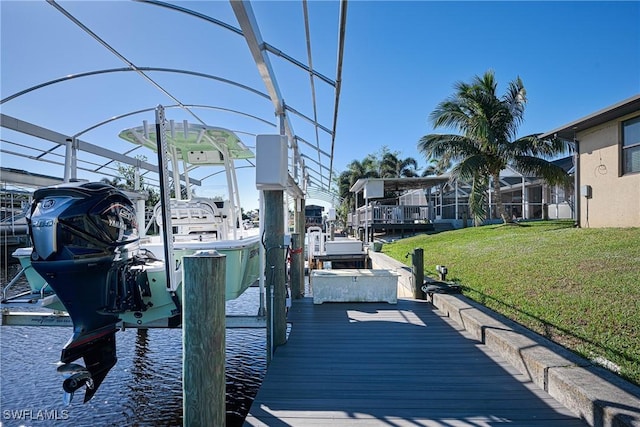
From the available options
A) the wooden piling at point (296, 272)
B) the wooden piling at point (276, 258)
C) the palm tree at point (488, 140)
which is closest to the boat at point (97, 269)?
the wooden piling at point (276, 258)

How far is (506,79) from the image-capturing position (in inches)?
619

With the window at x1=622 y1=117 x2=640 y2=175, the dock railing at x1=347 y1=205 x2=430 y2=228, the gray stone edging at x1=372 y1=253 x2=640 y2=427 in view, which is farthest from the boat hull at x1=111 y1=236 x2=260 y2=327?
the dock railing at x1=347 y1=205 x2=430 y2=228

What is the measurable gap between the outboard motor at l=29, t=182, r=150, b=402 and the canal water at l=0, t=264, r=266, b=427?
5.41 ft

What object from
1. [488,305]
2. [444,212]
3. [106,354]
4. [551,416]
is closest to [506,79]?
[444,212]

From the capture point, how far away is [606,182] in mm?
10258

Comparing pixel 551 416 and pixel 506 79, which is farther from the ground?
pixel 506 79

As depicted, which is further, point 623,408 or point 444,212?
point 444,212

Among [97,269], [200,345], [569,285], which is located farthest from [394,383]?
[569,285]

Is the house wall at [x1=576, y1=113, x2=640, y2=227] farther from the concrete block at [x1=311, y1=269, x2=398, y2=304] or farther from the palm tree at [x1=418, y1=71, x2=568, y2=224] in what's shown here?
the concrete block at [x1=311, y1=269, x2=398, y2=304]

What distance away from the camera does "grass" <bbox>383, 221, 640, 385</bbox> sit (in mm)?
Result: 3756

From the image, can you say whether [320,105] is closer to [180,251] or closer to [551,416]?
[180,251]

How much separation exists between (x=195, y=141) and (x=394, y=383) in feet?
13.4

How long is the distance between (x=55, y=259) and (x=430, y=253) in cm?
1059

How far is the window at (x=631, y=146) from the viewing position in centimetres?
934
